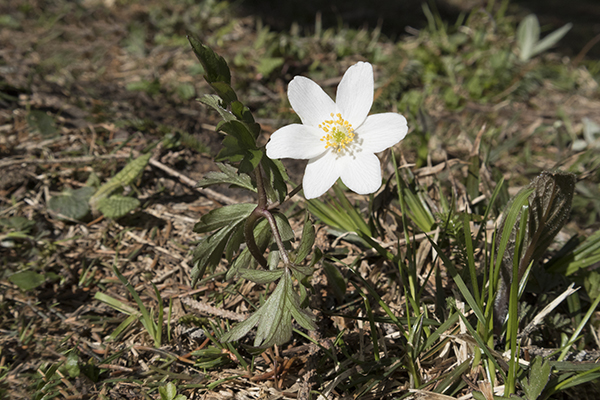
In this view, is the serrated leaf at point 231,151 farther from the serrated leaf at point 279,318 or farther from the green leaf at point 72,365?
the green leaf at point 72,365

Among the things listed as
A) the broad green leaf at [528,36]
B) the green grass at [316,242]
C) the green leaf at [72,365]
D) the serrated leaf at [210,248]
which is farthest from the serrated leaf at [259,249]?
the broad green leaf at [528,36]

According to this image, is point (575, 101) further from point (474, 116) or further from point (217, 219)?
point (217, 219)

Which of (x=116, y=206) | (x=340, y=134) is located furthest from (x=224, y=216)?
(x=116, y=206)

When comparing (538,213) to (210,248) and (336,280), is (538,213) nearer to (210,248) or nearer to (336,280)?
(336,280)

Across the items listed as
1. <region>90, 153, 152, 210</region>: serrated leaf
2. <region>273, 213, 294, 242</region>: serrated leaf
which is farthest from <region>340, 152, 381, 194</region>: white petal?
<region>90, 153, 152, 210</region>: serrated leaf

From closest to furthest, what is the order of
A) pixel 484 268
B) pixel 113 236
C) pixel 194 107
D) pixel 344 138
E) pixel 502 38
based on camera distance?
pixel 344 138 → pixel 484 268 → pixel 113 236 → pixel 194 107 → pixel 502 38

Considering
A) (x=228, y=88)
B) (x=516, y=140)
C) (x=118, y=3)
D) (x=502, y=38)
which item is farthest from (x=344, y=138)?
(x=118, y=3)

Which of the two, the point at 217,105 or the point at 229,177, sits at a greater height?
the point at 217,105
